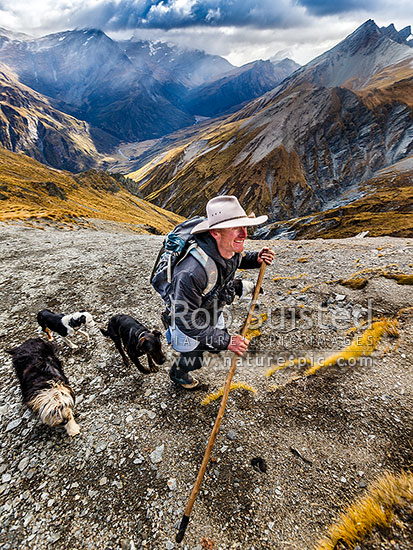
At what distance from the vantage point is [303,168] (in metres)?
170

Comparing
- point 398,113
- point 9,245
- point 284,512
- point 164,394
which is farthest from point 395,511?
point 398,113

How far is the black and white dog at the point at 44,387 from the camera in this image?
18.0 ft

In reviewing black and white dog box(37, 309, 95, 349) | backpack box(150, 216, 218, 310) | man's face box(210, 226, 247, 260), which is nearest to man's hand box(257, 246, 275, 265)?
man's face box(210, 226, 247, 260)

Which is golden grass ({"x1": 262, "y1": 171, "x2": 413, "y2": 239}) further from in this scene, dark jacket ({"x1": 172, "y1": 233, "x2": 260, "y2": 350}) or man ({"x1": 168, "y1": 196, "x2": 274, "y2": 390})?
dark jacket ({"x1": 172, "y1": 233, "x2": 260, "y2": 350})

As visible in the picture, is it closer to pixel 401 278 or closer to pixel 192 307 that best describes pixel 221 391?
pixel 192 307

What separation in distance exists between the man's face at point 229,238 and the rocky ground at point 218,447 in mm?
3912

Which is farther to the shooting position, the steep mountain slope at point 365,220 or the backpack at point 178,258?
the steep mountain slope at point 365,220

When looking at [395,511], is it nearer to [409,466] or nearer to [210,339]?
[409,466]

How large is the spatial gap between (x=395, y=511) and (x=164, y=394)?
4884 millimetres

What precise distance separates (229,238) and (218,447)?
4322mm

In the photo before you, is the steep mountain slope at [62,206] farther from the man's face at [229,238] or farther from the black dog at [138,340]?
the man's face at [229,238]

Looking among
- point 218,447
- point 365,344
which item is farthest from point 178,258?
point 365,344

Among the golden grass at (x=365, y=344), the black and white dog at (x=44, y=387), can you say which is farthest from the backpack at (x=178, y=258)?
the golden grass at (x=365, y=344)

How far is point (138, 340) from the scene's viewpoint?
261 inches
